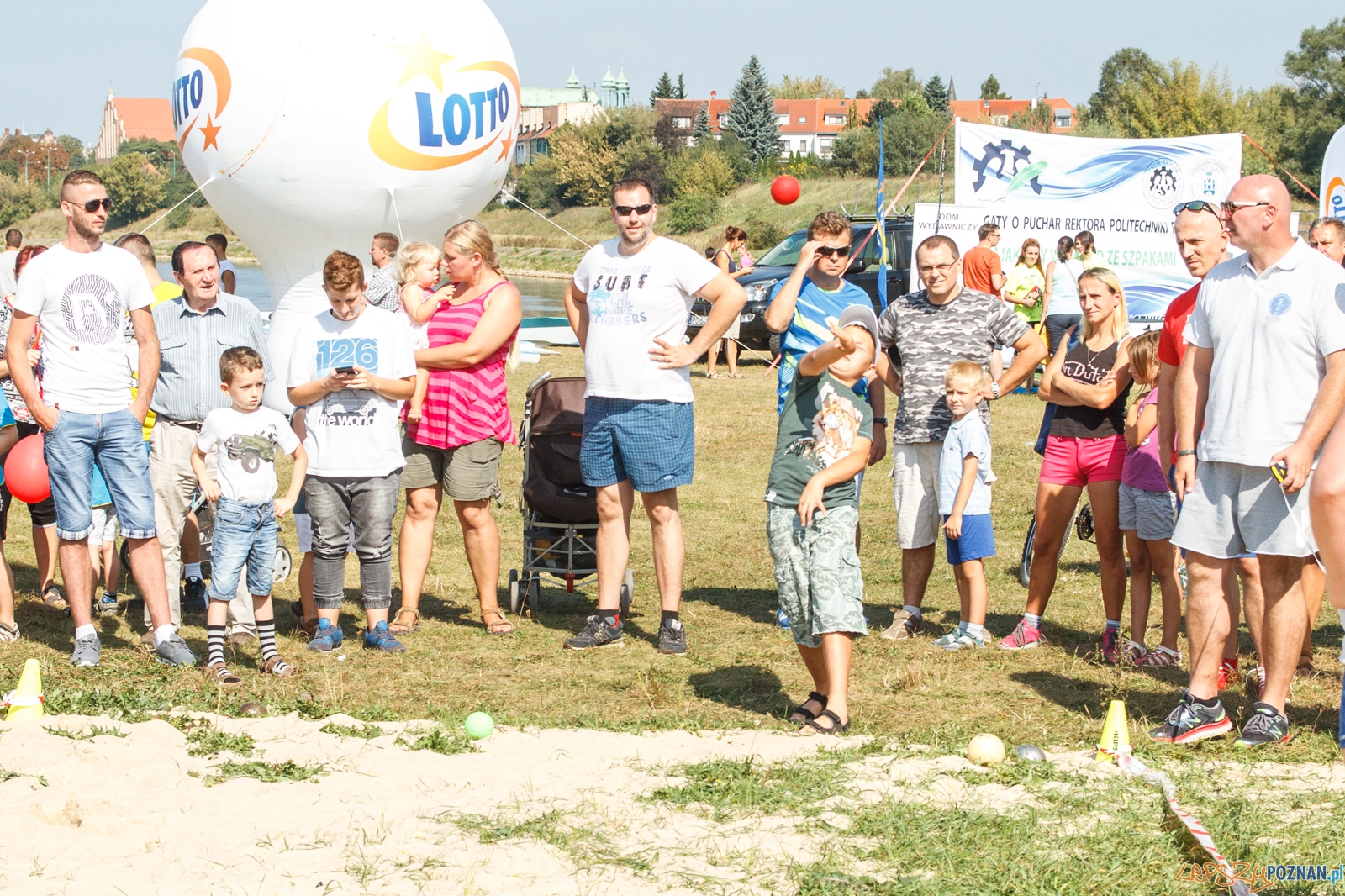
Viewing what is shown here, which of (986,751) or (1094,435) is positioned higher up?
(1094,435)

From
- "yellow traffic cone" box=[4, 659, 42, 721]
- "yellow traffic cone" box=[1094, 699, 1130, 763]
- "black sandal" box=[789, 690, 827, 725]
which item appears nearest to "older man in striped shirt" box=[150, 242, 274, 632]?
"yellow traffic cone" box=[4, 659, 42, 721]

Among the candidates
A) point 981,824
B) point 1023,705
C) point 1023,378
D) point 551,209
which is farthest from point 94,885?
point 551,209

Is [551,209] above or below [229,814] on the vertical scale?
above

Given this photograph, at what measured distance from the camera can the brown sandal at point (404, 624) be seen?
6953 millimetres

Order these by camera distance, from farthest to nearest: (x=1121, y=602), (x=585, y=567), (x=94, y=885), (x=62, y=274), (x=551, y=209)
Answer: (x=551, y=209)
(x=585, y=567)
(x=1121, y=602)
(x=62, y=274)
(x=94, y=885)

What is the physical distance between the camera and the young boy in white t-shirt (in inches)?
238

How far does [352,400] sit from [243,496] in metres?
0.69

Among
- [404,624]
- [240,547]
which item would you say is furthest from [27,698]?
[404,624]

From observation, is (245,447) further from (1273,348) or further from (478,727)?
(1273,348)

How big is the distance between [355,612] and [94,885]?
4007 mm

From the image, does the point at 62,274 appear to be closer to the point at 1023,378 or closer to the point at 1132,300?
the point at 1023,378

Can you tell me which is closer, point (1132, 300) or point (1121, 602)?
point (1121, 602)

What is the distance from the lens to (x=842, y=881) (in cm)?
364

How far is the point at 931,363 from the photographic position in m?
6.85
